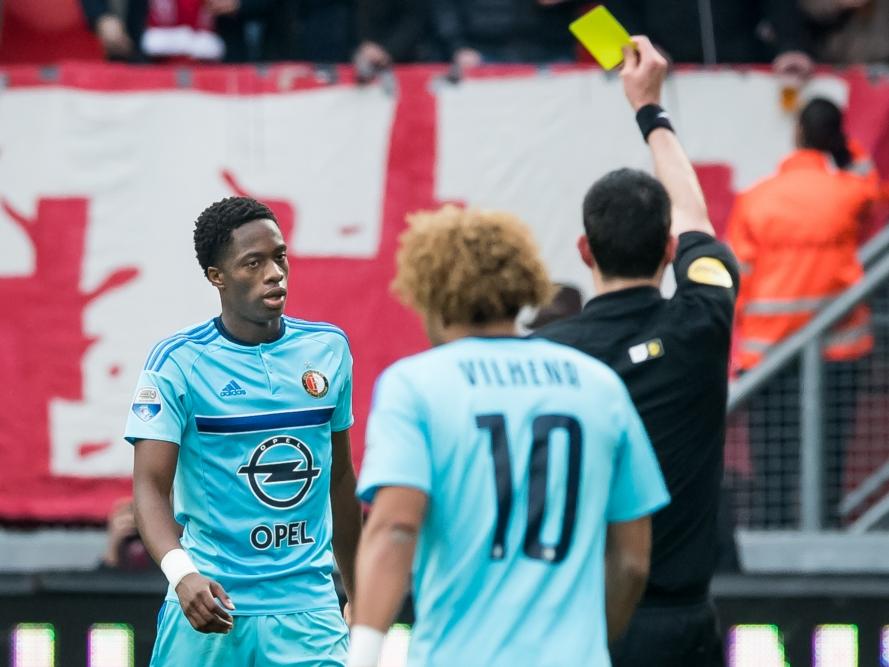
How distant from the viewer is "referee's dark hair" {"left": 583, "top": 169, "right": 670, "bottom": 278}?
4125 millimetres

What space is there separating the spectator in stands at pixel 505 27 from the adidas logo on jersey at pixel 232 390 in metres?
4.30

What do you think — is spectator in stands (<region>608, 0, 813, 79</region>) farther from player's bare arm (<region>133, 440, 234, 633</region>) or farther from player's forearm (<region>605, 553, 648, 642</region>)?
player's forearm (<region>605, 553, 648, 642</region>)

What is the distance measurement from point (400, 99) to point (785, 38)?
1977mm

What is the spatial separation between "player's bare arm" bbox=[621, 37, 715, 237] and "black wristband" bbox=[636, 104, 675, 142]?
0.05 ft

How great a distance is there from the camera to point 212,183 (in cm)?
850

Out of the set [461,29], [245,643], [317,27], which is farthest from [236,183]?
[245,643]

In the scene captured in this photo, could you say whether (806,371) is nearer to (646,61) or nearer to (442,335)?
(646,61)

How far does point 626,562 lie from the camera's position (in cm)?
368

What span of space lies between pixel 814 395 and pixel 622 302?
12.2 feet

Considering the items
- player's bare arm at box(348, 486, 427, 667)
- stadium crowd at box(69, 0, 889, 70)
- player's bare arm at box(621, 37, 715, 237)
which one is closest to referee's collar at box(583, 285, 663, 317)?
player's bare arm at box(621, 37, 715, 237)

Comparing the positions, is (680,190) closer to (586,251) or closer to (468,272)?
(586,251)

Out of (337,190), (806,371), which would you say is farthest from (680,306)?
(337,190)

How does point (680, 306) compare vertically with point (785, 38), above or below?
below

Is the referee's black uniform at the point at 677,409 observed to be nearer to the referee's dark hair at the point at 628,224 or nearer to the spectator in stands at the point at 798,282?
the referee's dark hair at the point at 628,224
